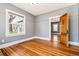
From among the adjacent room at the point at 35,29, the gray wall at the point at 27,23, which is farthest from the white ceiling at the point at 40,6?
the gray wall at the point at 27,23

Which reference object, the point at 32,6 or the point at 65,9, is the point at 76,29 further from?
the point at 32,6

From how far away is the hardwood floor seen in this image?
1.68 metres

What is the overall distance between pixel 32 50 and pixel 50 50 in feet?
1.46

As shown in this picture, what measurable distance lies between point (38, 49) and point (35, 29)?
0.52 meters

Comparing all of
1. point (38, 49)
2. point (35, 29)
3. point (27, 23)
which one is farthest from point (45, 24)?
point (38, 49)

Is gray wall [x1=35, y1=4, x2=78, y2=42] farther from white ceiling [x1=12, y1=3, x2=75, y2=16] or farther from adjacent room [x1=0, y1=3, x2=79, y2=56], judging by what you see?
white ceiling [x1=12, y1=3, x2=75, y2=16]

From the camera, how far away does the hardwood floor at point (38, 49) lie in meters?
1.68

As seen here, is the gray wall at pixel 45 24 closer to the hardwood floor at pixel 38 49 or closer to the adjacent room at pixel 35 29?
the adjacent room at pixel 35 29

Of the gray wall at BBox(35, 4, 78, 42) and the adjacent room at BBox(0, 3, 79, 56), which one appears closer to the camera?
the adjacent room at BBox(0, 3, 79, 56)

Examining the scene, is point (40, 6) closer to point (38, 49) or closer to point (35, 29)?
point (35, 29)

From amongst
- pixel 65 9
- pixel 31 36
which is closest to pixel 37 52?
pixel 31 36

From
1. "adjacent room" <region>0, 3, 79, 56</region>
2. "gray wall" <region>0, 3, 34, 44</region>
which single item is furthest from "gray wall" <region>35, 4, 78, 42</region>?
"gray wall" <region>0, 3, 34, 44</region>

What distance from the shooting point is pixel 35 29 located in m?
1.91

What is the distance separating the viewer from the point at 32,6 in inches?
69.1
